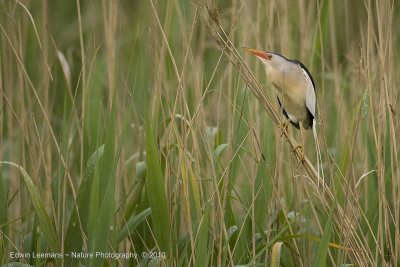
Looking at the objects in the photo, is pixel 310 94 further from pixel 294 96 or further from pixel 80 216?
pixel 80 216

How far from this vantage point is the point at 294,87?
70.2 inches

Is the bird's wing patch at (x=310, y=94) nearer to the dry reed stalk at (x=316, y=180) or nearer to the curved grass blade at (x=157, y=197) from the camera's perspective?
the dry reed stalk at (x=316, y=180)

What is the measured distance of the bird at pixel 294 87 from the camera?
1622mm

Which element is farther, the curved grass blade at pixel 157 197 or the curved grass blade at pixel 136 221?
the curved grass blade at pixel 136 221

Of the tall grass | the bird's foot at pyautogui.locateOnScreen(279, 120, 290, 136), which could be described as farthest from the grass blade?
the bird's foot at pyautogui.locateOnScreen(279, 120, 290, 136)

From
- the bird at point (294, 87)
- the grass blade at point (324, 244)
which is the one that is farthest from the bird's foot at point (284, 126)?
the grass blade at point (324, 244)

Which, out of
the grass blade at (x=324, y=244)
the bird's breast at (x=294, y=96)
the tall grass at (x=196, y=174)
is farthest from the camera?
the bird's breast at (x=294, y=96)

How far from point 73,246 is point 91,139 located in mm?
305

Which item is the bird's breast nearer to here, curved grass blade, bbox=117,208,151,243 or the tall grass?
the tall grass

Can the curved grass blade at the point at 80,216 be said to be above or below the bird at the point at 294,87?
below

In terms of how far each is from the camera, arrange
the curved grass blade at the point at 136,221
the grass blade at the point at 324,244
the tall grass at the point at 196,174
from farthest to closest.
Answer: the curved grass blade at the point at 136,221 < the tall grass at the point at 196,174 < the grass blade at the point at 324,244

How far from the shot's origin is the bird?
1.62 metres

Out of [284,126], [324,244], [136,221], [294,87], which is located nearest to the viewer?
[324,244]

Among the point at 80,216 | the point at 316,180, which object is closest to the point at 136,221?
the point at 80,216
